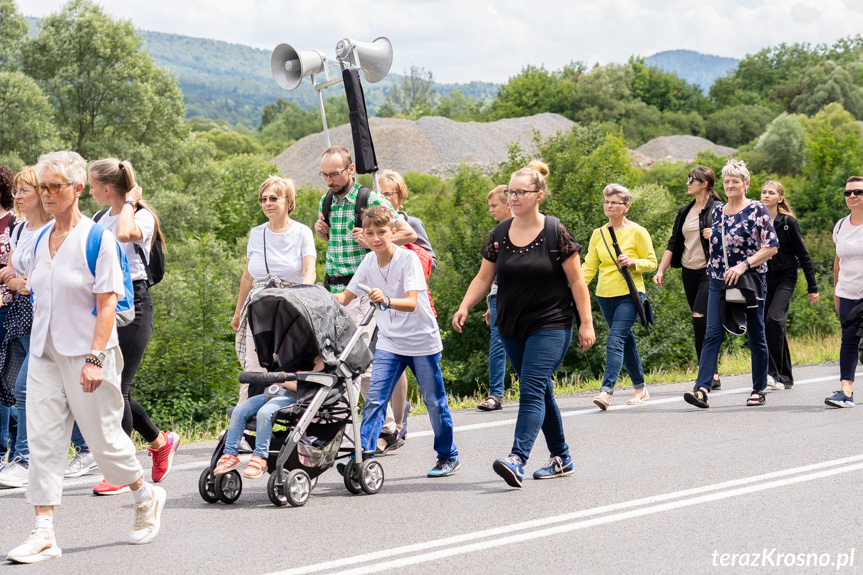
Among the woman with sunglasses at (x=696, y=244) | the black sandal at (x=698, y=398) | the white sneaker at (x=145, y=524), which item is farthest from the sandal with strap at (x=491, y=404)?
the white sneaker at (x=145, y=524)

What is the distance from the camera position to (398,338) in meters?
6.78

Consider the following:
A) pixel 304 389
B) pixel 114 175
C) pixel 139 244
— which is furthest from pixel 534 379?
pixel 114 175

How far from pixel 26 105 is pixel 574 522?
3469 cm

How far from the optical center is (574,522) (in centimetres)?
543

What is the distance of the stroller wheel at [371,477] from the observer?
6289mm

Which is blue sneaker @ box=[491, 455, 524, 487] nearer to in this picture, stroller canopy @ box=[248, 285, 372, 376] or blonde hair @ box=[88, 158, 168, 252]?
stroller canopy @ box=[248, 285, 372, 376]

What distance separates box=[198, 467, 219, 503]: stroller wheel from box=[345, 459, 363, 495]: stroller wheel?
0.79m

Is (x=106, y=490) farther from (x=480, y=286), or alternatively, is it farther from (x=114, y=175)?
(x=480, y=286)

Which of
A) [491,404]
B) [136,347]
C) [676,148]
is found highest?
[676,148]

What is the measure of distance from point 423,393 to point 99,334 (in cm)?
245

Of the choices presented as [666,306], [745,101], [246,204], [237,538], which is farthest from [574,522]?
[745,101]

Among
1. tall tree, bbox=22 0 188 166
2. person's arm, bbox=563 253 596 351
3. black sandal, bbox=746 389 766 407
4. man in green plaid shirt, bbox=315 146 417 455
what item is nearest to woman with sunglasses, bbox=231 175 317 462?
man in green plaid shirt, bbox=315 146 417 455

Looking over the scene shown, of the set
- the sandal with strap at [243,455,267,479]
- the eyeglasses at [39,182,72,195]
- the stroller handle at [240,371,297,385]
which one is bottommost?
the sandal with strap at [243,455,267,479]

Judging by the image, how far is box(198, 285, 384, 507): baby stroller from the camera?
5988 millimetres
